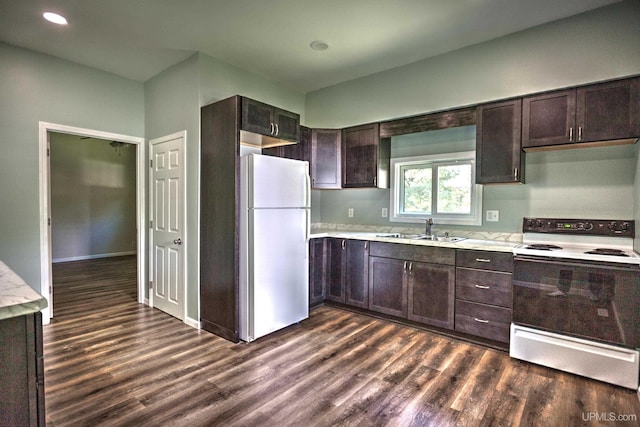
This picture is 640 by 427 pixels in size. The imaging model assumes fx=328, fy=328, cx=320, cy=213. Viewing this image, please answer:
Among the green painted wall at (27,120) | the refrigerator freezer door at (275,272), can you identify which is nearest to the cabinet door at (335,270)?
the refrigerator freezer door at (275,272)

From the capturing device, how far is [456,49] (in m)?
3.27

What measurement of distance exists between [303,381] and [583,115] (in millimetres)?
2963

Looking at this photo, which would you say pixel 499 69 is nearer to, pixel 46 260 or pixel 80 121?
pixel 80 121

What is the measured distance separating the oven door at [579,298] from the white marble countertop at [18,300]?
2980mm

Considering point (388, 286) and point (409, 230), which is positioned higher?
point (409, 230)

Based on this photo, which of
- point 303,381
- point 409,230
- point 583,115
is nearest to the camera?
point 303,381

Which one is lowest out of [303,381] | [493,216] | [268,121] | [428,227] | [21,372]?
[303,381]

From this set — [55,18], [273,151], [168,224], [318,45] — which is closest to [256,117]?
[273,151]

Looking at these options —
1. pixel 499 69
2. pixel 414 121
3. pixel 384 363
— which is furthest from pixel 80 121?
pixel 499 69

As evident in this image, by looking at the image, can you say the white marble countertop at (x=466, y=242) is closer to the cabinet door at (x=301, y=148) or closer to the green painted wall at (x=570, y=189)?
the green painted wall at (x=570, y=189)

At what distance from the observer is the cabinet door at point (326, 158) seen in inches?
162

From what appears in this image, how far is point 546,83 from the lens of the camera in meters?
2.79

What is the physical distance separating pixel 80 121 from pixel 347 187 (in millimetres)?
3105

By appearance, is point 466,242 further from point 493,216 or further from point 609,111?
point 609,111
